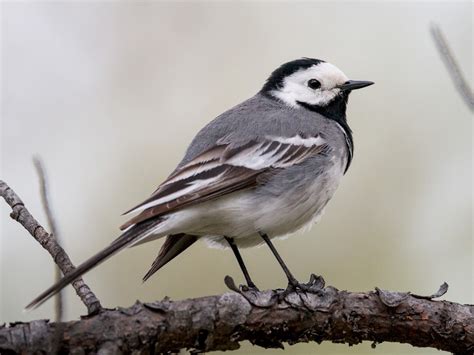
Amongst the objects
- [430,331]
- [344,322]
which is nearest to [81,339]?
[344,322]

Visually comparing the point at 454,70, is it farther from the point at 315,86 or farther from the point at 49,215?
the point at 315,86

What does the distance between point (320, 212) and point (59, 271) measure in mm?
2111

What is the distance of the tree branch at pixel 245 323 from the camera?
3152mm

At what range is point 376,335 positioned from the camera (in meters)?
3.96

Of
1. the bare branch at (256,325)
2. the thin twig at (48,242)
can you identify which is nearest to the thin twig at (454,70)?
the bare branch at (256,325)

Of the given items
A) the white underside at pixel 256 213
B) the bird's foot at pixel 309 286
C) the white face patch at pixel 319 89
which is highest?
the white face patch at pixel 319 89

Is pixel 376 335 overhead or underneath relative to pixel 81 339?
underneath

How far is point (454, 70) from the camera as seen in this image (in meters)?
3.15

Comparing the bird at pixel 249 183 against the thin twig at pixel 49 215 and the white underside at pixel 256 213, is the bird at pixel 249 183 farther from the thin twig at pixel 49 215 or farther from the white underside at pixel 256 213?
the thin twig at pixel 49 215

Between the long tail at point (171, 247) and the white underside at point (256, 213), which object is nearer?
the white underside at point (256, 213)

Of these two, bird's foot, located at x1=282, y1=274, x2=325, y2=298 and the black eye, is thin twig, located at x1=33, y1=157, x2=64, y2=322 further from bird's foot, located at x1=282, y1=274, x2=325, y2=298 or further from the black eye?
the black eye

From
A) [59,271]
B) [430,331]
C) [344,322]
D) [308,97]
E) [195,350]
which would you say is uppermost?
[308,97]

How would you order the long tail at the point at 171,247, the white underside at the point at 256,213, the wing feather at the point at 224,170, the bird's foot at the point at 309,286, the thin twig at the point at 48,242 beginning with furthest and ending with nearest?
the long tail at the point at 171,247 → the white underside at the point at 256,213 → the wing feather at the point at 224,170 → the bird's foot at the point at 309,286 → the thin twig at the point at 48,242

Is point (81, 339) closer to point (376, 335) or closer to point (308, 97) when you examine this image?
point (376, 335)
